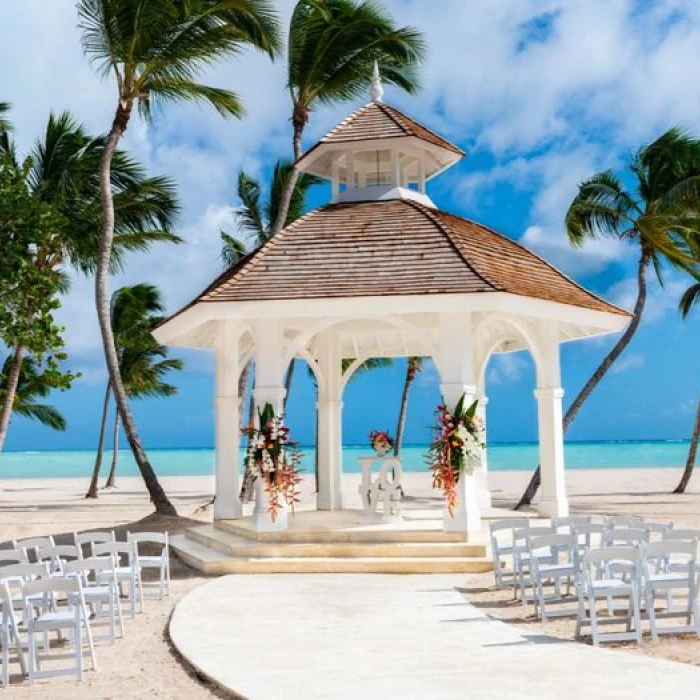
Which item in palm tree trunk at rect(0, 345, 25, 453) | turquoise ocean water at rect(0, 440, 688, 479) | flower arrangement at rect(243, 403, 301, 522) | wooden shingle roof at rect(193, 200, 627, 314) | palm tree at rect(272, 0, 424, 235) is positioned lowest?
turquoise ocean water at rect(0, 440, 688, 479)

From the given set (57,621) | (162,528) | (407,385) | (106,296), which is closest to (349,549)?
(57,621)

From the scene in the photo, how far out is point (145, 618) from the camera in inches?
430

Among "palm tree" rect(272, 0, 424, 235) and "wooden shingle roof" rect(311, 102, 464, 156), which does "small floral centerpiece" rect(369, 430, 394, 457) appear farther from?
"palm tree" rect(272, 0, 424, 235)

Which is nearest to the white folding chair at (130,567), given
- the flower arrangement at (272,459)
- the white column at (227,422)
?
the flower arrangement at (272,459)

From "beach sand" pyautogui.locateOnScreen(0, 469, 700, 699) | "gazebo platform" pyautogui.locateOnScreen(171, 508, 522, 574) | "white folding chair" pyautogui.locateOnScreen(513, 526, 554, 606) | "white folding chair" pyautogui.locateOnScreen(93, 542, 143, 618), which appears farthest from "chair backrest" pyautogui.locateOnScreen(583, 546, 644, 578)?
"white folding chair" pyautogui.locateOnScreen(93, 542, 143, 618)

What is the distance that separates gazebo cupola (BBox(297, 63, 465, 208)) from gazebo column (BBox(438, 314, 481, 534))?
402 centimetres

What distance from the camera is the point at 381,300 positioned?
1405cm

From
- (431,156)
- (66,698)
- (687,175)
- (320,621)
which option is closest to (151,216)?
(431,156)

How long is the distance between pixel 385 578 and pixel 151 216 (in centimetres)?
1831

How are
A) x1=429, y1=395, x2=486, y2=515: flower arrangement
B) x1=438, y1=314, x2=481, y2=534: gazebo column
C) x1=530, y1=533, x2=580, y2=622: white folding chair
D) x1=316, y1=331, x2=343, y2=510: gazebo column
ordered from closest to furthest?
1. x1=530, y1=533, x2=580, y2=622: white folding chair
2. x1=429, y1=395, x2=486, y2=515: flower arrangement
3. x1=438, y1=314, x2=481, y2=534: gazebo column
4. x1=316, y1=331, x2=343, y2=510: gazebo column

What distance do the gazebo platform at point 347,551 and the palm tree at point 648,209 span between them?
37.6 feet

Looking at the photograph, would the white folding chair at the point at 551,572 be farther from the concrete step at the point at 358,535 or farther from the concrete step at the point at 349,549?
the concrete step at the point at 358,535

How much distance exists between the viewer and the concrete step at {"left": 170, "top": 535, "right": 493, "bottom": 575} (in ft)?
43.4

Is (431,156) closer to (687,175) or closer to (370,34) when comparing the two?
(370,34)
